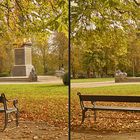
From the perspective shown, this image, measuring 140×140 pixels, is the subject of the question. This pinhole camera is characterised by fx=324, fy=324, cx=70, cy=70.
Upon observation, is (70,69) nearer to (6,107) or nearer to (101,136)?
(101,136)

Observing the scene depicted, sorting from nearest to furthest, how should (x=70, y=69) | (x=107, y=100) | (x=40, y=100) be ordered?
(x=70, y=69) → (x=107, y=100) → (x=40, y=100)

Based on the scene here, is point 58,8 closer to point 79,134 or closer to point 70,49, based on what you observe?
point 70,49

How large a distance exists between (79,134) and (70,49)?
1.09m

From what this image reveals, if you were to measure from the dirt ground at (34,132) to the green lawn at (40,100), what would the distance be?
74 mm

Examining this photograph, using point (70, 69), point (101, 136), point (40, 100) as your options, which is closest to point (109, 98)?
point (101, 136)

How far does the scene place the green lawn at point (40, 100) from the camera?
12.1 feet

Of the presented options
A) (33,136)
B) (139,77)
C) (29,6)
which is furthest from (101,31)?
(33,136)

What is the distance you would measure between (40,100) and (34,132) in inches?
18.4

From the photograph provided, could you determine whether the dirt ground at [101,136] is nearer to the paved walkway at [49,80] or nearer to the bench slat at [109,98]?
the bench slat at [109,98]

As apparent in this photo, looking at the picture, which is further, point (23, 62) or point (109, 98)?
point (23, 62)

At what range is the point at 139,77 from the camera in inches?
125

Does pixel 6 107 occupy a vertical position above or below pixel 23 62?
below

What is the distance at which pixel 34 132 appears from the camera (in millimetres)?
4027

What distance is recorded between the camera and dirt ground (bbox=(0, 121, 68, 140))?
3.96 meters
